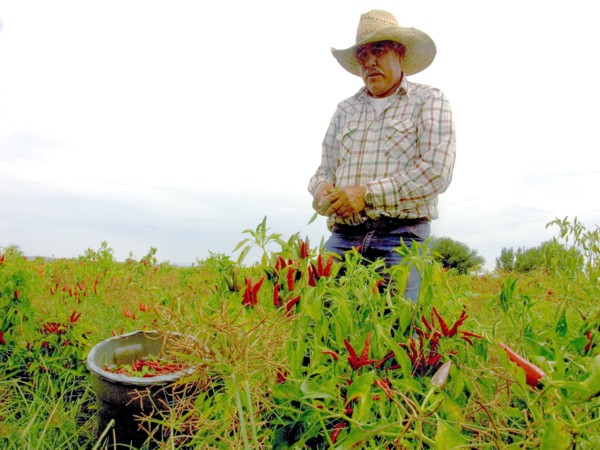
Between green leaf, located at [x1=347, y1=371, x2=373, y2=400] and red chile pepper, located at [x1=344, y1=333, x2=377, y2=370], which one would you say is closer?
green leaf, located at [x1=347, y1=371, x2=373, y2=400]

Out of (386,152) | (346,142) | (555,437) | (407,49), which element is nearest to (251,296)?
(555,437)

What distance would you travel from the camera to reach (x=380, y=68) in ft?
9.55

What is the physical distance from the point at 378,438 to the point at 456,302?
48 centimetres

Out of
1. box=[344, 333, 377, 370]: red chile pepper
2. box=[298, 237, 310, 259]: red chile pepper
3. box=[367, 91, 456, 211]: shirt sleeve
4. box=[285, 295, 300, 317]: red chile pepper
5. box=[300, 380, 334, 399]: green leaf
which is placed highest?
box=[367, 91, 456, 211]: shirt sleeve

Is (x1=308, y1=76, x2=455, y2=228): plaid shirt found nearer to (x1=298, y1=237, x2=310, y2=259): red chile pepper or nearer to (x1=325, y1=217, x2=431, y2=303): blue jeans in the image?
(x1=325, y1=217, x2=431, y2=303): blue jeans

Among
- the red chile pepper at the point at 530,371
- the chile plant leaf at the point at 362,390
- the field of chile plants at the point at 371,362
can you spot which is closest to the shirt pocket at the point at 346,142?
the field of chile plants at the point at 371,362

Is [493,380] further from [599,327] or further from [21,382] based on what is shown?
[21,382]

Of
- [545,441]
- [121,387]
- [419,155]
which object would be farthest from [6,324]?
[545,441]

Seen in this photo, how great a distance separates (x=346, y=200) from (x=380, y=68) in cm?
94

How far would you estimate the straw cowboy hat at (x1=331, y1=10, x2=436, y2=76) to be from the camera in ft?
9.38

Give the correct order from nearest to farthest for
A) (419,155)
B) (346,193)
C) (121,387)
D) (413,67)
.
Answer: (121,387) < (346,193) < (419,155) < (413,67)

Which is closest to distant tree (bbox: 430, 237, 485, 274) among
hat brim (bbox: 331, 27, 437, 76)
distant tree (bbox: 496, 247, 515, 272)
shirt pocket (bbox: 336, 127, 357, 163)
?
distant tree (bbox: 496, 247, 515, 272)

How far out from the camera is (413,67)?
10.9ft

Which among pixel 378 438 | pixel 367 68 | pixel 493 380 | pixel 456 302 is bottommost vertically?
pixel 378 438
